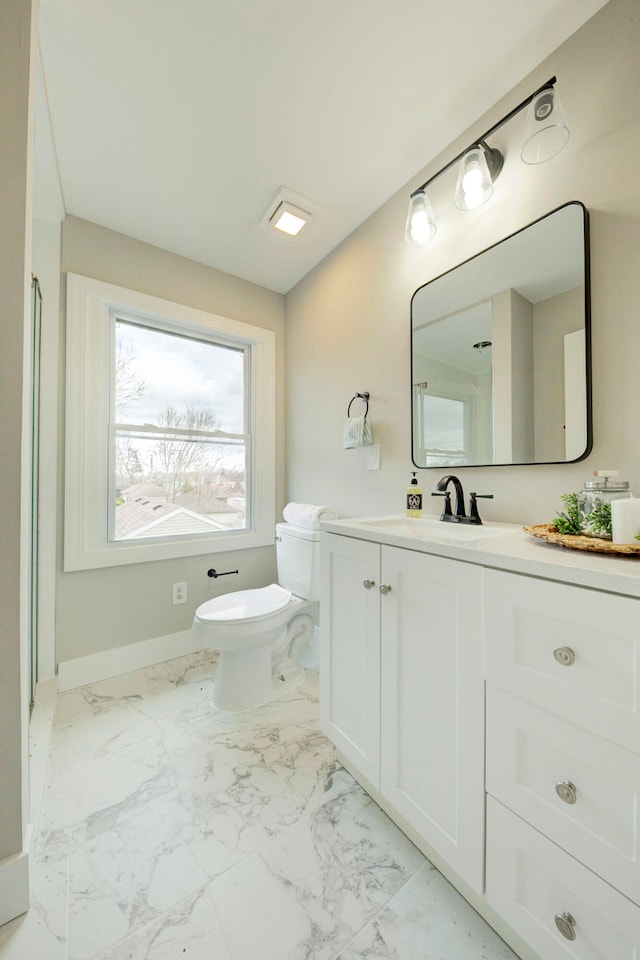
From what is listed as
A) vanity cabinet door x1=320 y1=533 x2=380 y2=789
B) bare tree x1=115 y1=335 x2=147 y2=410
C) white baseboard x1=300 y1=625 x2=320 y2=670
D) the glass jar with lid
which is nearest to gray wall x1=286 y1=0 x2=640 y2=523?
the glass jar with lid

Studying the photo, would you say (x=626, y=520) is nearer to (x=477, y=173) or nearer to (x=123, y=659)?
(x=477, y=173)

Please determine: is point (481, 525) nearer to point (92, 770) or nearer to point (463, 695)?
point (463, 695)

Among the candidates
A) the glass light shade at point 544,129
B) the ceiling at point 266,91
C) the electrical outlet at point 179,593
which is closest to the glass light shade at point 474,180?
the glass light shade at point 544,129

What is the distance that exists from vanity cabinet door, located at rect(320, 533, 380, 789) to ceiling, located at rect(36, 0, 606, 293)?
5.10ft

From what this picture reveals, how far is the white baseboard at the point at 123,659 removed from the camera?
175 cm

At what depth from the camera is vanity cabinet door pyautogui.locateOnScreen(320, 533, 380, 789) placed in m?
1.04

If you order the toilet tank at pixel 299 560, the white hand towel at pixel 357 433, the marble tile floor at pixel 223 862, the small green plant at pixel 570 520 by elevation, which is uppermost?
the white hand towel at pixel 357 433

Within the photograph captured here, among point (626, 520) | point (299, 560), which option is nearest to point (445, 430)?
point (626, 520)

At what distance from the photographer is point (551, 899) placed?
2.16ft

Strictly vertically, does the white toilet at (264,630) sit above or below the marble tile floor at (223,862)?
above

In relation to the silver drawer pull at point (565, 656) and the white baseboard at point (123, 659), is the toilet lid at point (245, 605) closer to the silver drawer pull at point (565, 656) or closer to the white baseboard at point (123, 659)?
the white baseboard at point (123, 659)

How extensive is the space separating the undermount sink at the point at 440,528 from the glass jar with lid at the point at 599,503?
8.5 inches

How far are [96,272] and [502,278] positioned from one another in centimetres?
192

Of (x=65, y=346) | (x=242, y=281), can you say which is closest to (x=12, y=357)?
(x=65, y=346)
